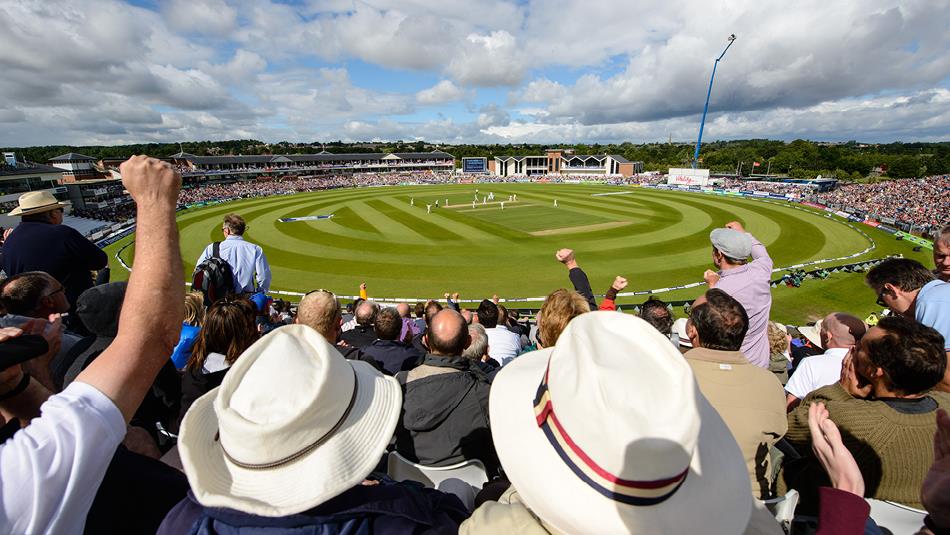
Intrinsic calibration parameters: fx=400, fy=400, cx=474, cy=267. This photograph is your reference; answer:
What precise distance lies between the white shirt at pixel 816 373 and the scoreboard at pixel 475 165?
107 m

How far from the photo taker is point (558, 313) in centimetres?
446

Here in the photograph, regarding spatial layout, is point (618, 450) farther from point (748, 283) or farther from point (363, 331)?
point (363, 331)

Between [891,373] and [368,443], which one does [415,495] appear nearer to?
[368,443]

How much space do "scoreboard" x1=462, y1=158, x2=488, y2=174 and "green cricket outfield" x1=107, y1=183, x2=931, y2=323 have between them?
64.5 meters

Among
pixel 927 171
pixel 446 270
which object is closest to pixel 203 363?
pixel 446 270

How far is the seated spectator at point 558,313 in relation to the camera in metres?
4.41

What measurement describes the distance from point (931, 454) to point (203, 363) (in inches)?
225

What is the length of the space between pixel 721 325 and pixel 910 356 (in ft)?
3.62

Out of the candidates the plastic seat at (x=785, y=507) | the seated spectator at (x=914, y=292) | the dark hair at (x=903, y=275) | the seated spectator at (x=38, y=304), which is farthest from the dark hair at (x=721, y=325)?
the seated spectator at (x=38, y=304)

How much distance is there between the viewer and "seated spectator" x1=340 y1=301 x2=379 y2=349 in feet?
20.2

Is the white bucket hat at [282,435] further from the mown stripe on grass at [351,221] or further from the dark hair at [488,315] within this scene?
the mown stripe on grass at [351,221]

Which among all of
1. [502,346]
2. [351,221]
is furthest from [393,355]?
[351,221]

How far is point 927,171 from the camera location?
270 ft

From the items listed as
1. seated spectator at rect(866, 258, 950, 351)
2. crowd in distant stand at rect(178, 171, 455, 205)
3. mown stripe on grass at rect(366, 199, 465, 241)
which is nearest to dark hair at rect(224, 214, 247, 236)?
seated spectator at rect(866, 258, 950, 351)
